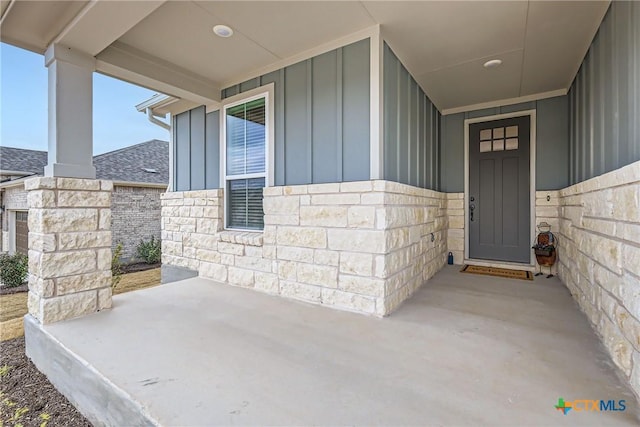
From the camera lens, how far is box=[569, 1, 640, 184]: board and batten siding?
1.87 meters

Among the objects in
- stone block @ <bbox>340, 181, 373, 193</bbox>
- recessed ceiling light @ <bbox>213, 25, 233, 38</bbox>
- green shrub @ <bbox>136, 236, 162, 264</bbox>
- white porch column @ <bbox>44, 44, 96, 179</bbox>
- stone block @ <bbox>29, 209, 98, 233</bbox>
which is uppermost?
recessed ceiling light @ <bbox>213, 25, 233, 38</bbox>

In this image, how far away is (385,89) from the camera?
9.45 feet

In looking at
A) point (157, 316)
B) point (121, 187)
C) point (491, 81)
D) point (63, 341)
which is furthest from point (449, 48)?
point (121, 187)

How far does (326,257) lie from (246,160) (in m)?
1.80

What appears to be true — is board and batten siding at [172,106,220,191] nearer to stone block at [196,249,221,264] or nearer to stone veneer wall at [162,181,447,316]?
stone veneer wall at [162,181,447,316]

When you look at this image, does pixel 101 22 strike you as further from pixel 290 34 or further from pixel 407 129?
pixel 407 129

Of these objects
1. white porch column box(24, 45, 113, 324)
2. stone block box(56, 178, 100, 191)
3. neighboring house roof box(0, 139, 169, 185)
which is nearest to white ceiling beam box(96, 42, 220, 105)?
white porch column box(24, 45, 113, 324)

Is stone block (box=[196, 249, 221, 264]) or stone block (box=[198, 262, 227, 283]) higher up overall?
stone block (box=[196, 249, 221, 264])

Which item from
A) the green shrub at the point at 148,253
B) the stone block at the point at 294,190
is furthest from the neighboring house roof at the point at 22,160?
the stone block at the point at 294,190

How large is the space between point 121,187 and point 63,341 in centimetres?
701

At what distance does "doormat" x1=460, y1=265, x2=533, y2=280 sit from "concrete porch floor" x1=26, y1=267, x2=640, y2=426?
106 centimetres

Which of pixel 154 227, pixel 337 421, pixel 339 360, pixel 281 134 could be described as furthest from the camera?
pixel 154 227

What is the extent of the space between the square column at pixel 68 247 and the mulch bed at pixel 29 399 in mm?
402

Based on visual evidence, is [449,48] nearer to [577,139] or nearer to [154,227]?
[577,139]
